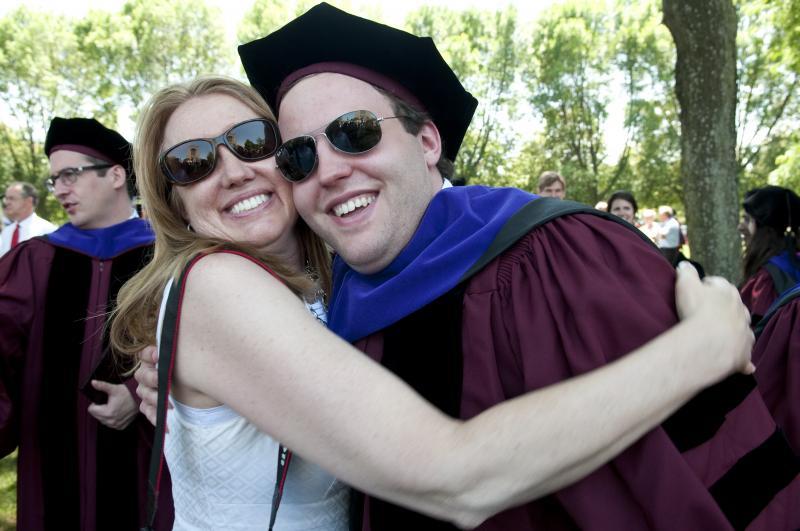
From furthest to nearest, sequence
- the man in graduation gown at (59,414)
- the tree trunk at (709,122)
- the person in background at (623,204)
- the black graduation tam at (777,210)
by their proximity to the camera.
→ 1. the person in background at (623,204)
2. the tree trunk at (709,122)
3. the black graduation tam at (777,210)
4. the man in graduation gown at (59,414)

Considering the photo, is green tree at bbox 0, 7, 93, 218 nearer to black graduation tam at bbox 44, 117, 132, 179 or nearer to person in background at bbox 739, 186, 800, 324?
black graduation tam at bbox 44, 117, 132, 179

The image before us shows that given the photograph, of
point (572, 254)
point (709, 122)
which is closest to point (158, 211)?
point (572, 254)

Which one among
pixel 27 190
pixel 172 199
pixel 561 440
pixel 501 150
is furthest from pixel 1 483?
pixel 501 150

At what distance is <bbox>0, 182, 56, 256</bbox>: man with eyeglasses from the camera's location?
25.7 ft

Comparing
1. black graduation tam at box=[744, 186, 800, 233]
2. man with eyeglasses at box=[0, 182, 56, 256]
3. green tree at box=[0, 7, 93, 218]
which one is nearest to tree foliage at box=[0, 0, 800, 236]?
green tree at box=[0, 7, 93, 218]

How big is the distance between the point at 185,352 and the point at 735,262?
583cm

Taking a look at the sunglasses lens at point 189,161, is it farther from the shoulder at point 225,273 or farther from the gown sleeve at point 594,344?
the gown sleeve at point 594,344

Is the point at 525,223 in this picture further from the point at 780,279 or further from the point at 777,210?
the point at 777,210

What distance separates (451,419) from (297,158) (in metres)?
0.91

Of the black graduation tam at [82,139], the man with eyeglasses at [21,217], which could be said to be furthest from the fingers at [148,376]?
the man with eyeglasses at [21,217]

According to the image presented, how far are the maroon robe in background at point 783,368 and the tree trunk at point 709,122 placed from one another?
4029 millimetres

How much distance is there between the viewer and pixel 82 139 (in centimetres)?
376

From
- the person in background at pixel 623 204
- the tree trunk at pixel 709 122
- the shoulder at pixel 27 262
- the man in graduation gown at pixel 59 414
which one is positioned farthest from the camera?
the person in background at pixel 623 204

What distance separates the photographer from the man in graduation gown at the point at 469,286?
1.23 m
